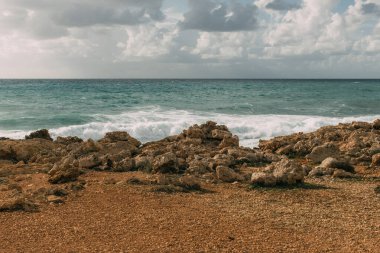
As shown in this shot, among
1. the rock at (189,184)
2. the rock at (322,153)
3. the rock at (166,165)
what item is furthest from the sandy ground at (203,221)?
the rock at (322,153)

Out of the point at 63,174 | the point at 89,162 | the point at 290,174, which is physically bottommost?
the point at 89,162

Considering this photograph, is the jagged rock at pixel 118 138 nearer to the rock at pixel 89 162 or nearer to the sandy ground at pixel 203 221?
the rock at pixel 89 162

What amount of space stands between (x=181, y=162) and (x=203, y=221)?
5224 millimetres

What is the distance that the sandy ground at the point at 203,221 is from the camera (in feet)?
25.8

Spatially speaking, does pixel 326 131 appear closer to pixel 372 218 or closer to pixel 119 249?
pixel 372 218

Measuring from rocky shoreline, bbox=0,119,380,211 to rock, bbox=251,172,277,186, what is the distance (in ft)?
0.09

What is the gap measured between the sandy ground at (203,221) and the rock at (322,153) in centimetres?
383

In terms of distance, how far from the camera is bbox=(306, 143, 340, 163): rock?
15795mm

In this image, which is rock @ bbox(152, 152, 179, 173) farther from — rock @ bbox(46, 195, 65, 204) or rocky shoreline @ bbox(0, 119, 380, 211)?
rock @ bbox(46, 195, 65, 204)

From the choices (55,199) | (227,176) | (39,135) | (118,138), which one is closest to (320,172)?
(227,176)

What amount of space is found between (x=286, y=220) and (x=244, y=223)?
0.92 m

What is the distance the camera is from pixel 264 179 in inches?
473

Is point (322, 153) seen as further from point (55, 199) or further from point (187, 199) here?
point (55, 199)

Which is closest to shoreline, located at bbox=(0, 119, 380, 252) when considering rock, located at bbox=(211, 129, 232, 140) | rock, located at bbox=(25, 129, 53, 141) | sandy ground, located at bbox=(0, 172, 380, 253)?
sandy ground, located at bbox=(0, 172, 380, 253)
